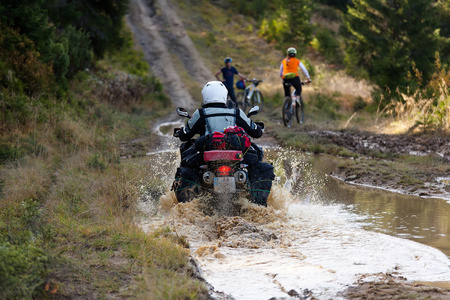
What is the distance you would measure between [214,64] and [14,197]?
33.3m

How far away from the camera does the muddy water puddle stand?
5222 millimetres

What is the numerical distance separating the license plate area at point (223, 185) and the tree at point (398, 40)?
12.9 metres

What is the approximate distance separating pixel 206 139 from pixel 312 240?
6.35ft

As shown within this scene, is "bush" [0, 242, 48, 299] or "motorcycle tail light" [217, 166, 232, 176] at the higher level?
"motorcycle tail light" [217, 166, 232, 176]

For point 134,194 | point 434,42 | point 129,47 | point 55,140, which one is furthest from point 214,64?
point 134,194

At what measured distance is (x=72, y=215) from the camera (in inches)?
276

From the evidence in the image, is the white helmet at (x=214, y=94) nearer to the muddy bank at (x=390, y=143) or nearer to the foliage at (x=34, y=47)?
the muddy bank at (x=390, y=143)

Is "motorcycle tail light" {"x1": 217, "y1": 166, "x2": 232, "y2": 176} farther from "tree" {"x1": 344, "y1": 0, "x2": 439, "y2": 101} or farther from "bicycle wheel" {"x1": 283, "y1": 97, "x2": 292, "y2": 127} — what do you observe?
"tree" {"x1": 344, "y1": 0, "x2": 439, "y2": 101}

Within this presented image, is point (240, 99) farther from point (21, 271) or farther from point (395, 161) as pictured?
point (21, 271)

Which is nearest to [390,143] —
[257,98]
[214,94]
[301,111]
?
[301,111]

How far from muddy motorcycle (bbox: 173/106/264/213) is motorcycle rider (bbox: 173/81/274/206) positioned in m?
0.13

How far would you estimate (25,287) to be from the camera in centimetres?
408

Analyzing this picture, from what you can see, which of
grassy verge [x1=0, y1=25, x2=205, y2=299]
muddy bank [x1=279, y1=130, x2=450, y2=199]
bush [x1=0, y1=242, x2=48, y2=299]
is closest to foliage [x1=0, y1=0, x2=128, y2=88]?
grassy verge [x1=0, y1=25, x2=205, y2=299]

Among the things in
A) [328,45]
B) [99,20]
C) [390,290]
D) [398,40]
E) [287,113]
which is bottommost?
[390,290]
